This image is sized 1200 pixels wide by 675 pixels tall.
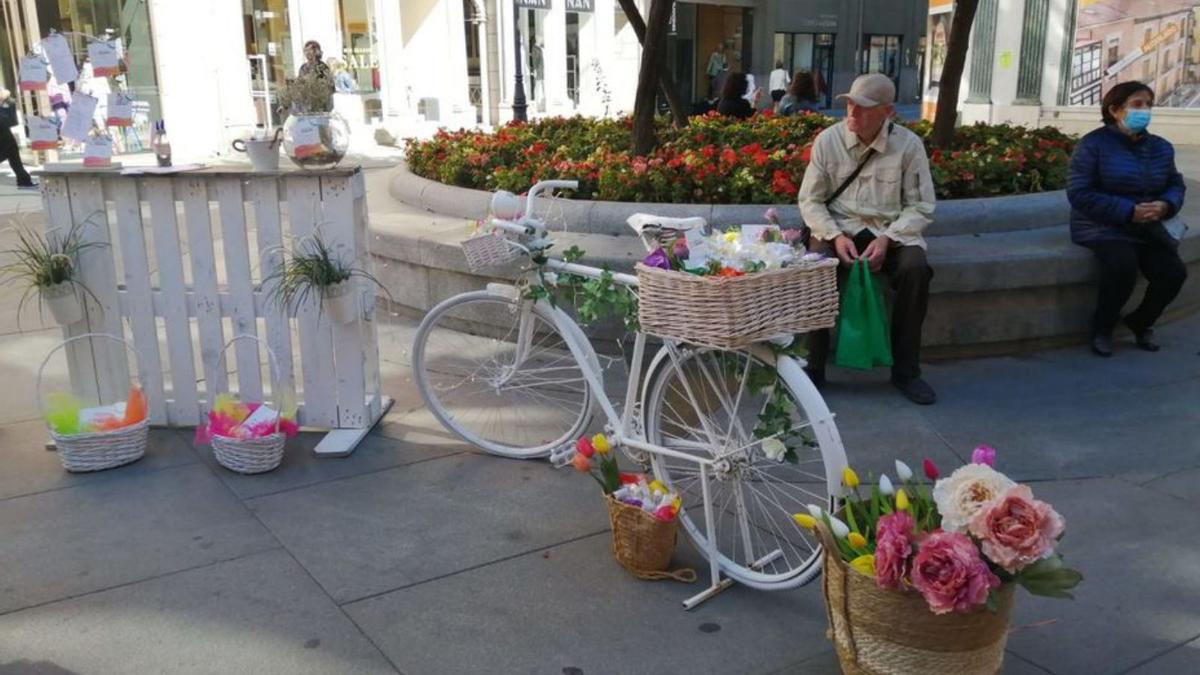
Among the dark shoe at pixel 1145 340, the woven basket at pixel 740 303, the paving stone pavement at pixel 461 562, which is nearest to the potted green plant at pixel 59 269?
the paving stone pavement at pixel 461 562

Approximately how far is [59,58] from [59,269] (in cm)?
98

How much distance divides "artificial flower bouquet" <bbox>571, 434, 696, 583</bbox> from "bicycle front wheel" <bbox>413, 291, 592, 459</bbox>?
2.17 feet

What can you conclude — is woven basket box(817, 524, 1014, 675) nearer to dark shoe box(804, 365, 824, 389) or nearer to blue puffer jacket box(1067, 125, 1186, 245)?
dark shoe box(804, 365, 824, 389)

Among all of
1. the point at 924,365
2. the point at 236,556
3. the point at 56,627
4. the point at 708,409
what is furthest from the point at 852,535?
the point at 924,365

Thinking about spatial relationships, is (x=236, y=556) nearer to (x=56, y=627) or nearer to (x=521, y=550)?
(x=56, y=627)

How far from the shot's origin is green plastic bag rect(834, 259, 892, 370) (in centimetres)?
474

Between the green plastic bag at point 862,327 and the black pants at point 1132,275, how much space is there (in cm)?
175

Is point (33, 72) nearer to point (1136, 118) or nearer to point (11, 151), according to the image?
point (1136, 118)

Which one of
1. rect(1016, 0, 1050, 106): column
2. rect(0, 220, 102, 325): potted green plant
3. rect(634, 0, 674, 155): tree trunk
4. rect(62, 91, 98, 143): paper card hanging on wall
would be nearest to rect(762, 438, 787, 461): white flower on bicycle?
rect(0, 220, 102, 325): potted green plant

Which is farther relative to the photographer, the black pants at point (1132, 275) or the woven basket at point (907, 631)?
the black pants at point (1132, 275)

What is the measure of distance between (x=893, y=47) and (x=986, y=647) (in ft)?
140

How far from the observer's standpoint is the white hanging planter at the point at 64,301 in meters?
4.41

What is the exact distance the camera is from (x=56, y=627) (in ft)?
10.4

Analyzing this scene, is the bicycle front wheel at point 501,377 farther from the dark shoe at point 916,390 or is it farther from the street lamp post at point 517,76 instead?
the street lamp post at point 517,76
